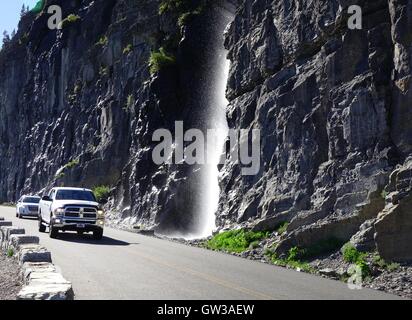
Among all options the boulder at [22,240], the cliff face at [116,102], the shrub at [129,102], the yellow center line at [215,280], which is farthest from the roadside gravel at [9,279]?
the shrub at [129,102]

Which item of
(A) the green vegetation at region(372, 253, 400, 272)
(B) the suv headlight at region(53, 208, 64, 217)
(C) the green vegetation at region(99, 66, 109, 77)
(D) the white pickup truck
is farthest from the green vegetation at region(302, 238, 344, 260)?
(C) the green vegetation at region(99, 66, 109, 77)

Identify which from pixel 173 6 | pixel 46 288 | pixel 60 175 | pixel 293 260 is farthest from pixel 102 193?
pixel 46 288

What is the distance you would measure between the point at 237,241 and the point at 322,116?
6.26m

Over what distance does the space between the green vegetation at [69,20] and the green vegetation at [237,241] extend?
48.9 metres

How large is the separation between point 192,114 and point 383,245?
960 inches

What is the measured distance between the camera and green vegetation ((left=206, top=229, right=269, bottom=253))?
848 inches

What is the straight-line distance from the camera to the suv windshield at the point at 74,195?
77.9 feet

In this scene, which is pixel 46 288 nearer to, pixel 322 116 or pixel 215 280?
pixel 215 280

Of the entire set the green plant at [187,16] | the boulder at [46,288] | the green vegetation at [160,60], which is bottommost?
the boulder at [46,288]

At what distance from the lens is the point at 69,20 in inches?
2628

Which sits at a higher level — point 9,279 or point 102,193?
point 102,193

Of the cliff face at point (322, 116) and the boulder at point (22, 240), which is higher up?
the cliff face at point (322, 116)

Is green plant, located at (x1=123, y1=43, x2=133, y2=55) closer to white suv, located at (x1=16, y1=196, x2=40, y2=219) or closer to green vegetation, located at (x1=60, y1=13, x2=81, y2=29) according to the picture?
white suv, located at (x1=16, y1=196, x2=40, y2=219)

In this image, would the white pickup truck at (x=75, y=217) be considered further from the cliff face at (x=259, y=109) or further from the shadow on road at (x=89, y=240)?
the cliff face at (x=259, y=109)
